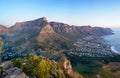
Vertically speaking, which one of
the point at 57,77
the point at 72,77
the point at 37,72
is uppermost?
the point at 37,72

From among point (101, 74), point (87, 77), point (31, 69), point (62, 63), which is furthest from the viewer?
point (101, 74)

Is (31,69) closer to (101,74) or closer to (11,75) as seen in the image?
(11,75)

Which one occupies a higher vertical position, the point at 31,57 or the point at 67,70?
the point at 31,57

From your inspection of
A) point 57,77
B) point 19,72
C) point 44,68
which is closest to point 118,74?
point 57,77

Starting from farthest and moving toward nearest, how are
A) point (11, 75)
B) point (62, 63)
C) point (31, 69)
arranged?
point (62, 63), point (31, 69), point (11, 75)

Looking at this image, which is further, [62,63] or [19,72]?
[62,63]

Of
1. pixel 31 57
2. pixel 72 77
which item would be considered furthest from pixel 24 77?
pixel 72 77

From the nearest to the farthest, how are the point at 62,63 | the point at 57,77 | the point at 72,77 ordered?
the point at 57,77
the point at 72,77
the point at 62,63

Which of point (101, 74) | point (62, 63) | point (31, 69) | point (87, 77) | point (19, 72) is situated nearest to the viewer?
point (19, 72)

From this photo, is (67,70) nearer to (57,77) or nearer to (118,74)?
(57,77)
